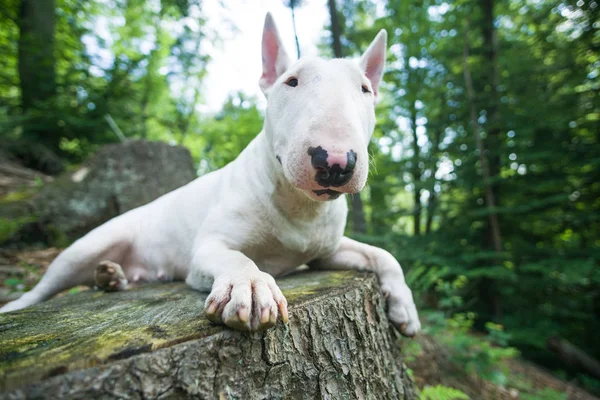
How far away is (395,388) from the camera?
1.68 meters

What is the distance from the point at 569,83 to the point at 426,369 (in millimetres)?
5216

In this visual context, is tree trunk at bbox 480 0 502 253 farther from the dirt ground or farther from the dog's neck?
the dog's neck

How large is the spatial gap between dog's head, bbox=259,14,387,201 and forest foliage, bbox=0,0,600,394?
10.1 feet

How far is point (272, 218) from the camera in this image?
1891mm

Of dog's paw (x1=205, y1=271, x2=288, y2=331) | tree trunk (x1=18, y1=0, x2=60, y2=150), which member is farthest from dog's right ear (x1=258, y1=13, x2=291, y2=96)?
tree trunk (x1=18, y1=0, x2=60, y2=150)

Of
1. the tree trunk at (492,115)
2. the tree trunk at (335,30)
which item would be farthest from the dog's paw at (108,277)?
the tree trunk at (492,115)

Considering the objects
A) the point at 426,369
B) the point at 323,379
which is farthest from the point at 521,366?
the point at 323,379

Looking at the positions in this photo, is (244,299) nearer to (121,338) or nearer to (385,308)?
(121,338)

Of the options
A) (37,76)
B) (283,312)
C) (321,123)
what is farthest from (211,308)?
(37,76)

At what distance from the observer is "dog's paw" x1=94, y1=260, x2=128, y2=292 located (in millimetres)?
2070

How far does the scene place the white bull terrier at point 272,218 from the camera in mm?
1264

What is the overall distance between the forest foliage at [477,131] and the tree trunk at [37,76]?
0.08 feet

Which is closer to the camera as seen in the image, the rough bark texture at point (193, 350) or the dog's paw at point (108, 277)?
the rough bark texture at point (193, 350)

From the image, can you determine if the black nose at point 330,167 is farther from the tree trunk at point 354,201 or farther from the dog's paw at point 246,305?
the tree trunk at point 354,201
